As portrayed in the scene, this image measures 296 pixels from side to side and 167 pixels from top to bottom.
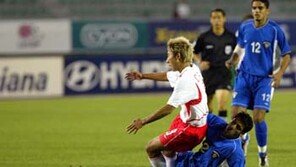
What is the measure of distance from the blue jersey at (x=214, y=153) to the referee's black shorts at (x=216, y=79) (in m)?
5.10

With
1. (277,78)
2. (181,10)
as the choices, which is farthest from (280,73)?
(181,10)

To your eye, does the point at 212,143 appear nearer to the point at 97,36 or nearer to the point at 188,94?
the point at 188,94

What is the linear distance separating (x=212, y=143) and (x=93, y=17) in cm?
2240

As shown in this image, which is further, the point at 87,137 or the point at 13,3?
the point at 13,3

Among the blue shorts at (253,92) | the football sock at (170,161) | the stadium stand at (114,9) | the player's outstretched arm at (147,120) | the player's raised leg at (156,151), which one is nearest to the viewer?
the player's outstretched arm at (147,120)

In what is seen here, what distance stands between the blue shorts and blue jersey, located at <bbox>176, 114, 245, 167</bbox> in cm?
189

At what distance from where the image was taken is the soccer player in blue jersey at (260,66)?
38.4ft

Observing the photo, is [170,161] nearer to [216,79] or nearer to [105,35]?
[216,79]

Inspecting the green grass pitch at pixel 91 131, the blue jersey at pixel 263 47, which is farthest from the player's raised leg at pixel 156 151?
the blue jersey at pixel 263 47

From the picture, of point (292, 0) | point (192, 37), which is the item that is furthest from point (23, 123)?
point (292, 0)

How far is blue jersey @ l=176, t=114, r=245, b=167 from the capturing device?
32.4 ft

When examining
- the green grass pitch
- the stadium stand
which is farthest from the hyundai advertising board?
the stadium stand

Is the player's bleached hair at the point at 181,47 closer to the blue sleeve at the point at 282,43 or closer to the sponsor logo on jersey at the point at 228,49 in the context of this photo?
the blue sleeve at the point at 282,43

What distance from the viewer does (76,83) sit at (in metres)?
24.9
